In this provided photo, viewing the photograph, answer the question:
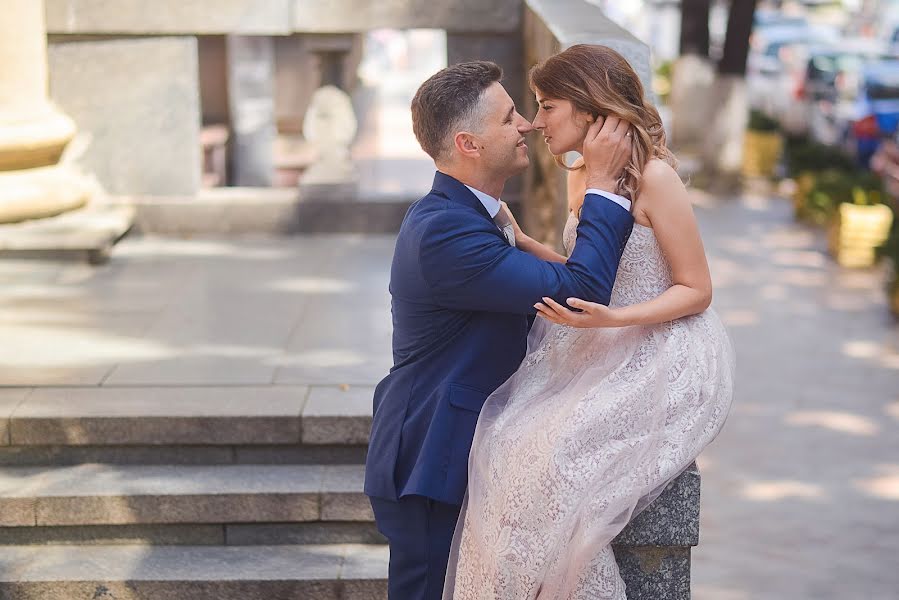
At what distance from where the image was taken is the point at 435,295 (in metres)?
3.33

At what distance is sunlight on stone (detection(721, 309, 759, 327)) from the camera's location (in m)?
10.6

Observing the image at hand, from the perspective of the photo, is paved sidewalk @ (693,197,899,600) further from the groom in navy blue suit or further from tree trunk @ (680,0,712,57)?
tree trunk @ (680,0,712,57)

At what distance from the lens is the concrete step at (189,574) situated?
4.54 meters

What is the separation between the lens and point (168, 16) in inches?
324

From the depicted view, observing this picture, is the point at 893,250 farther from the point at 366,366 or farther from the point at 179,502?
the point at 179,502

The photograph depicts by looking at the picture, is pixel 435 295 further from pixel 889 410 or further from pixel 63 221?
pixel 889 410

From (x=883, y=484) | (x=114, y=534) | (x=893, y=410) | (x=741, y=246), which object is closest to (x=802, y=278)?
(x=741, y=246)

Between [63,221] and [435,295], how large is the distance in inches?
202

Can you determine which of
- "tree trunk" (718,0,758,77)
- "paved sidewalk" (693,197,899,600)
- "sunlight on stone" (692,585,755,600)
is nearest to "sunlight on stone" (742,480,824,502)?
"paved sidewalk" (693,197,899,600)

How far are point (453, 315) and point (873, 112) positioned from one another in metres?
16.4

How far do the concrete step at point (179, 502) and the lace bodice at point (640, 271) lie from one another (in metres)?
1.64

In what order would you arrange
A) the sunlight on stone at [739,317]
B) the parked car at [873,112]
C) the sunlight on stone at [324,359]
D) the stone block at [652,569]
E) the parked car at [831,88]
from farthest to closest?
the parked car at [831,88]
the parked car at [873,112]
the sunlight on stone at [739,317]
the sunlight on stone at [324,359]
the stone block at [652,569]

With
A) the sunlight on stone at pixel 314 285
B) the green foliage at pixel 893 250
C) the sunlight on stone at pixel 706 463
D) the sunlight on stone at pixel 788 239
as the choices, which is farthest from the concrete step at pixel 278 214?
the sunlight on stone at pixel 788 239

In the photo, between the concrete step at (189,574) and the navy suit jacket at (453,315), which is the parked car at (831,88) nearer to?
the concrete step at (189,574)
